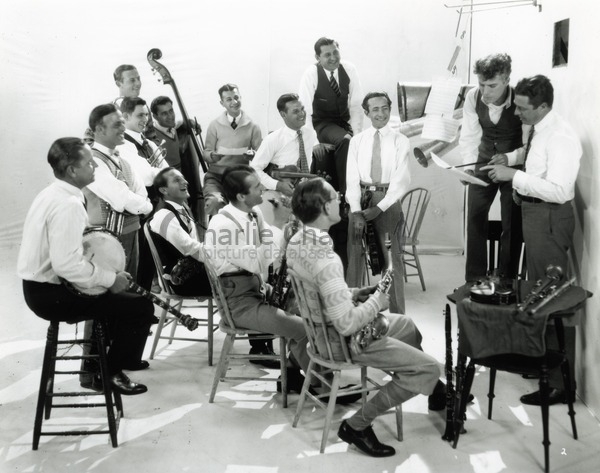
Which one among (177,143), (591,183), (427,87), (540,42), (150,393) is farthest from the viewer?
(177,143)

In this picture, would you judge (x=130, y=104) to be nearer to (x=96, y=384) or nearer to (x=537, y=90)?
(x=96, y=384)

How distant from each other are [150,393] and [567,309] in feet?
7.74

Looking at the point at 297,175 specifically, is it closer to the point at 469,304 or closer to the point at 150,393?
the point at 150,393

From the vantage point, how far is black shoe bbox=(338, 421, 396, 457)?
347cm

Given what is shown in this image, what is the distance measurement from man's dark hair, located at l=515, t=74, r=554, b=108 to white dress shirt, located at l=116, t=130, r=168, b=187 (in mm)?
2462

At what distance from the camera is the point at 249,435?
374 centimetres

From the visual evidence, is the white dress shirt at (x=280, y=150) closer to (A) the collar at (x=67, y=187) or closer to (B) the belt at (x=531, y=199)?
(B) the belt at (x=531, y=199)

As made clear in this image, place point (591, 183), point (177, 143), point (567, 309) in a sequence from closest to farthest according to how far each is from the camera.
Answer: point (567, 309)
point (591, 183)
point (177, 143)

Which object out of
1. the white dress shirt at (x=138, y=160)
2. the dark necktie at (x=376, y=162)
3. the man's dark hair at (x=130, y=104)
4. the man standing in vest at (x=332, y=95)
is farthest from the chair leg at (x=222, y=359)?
the man standing in vest at (x=332, y=95)

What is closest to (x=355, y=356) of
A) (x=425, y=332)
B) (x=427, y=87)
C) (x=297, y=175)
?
(x=425, y=332)

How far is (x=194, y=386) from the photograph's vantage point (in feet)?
14.6

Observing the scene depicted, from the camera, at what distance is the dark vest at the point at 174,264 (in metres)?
4.72

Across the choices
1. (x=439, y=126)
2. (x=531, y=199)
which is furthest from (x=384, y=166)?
(x=531, y=199)

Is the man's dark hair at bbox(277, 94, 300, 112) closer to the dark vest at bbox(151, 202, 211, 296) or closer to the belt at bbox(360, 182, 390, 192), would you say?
the belt at bbox(360, 182, 390, 192)
